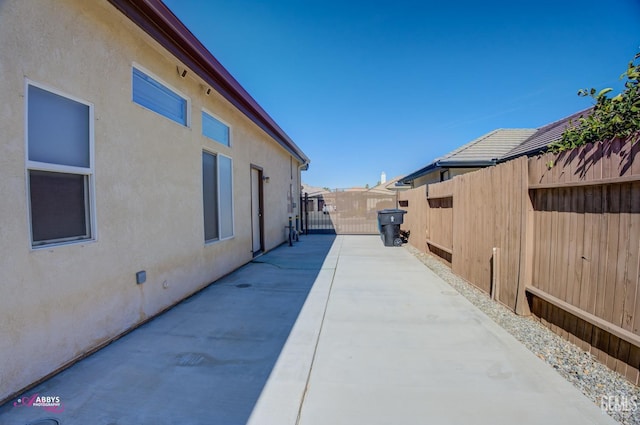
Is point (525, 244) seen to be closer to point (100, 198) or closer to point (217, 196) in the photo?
point (100, 198)

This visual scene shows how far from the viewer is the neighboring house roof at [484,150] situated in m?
10.2

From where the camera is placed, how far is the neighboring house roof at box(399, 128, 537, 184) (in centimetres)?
1018

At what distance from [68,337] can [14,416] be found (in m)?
0.73

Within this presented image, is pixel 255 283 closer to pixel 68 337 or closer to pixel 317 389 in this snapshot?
pixel 68 337

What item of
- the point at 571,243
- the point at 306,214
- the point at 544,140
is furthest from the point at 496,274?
the point at 306,214

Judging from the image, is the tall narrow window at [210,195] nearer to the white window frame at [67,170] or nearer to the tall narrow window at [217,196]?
the tall narrow window at [217,196]

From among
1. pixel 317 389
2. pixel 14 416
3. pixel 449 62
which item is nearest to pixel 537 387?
pixel 317 389

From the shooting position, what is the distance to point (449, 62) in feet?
31.0

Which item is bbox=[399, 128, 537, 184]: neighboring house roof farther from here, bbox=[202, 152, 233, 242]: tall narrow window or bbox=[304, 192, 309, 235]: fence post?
bbox=[202, 152, 233, 242]: tall narrow window

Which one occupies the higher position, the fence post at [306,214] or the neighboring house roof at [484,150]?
the neighboring house roof at [484,150]

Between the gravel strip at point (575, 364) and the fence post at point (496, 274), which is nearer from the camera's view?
the gravel strip at point (575, 364)

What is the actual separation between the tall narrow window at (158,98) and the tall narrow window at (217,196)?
3.14 feet

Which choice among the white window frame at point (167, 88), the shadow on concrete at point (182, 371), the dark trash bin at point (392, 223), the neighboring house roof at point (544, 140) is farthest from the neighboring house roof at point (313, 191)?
the shadow on concrete at point (182, 371)

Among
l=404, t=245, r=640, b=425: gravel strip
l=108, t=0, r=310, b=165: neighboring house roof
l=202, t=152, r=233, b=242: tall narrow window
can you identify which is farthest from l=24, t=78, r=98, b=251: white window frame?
l=404, t=245, r=640, b=425: gravel strip
